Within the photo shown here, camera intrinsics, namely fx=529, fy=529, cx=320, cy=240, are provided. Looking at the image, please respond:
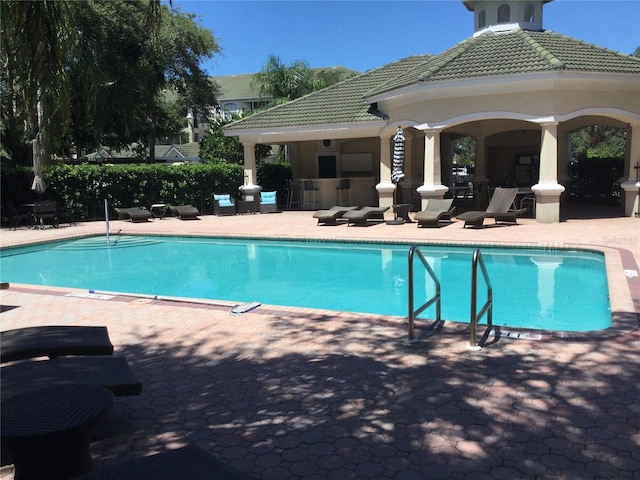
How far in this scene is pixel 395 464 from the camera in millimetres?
3428

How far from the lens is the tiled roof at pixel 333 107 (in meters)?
21.6

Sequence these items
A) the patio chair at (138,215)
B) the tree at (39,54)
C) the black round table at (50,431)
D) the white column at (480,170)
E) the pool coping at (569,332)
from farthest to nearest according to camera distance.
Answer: the white column at (480,170) → the patio chair at (138,215) → the pool coping at (569,332) → the tree at (39,54) → the black round table at (50,431)

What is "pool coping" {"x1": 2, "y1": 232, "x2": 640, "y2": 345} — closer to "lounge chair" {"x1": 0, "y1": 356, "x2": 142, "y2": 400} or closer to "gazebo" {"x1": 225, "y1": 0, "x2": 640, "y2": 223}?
"lounge chair" {"x1": 0, "y1": 356, "x2": 142, "y2": 400}

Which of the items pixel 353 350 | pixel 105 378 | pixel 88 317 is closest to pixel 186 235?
pixel 88 317

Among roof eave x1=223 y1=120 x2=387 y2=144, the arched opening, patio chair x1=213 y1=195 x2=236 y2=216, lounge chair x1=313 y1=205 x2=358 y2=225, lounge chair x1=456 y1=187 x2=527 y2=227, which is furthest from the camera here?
patio chair x1=213 y1=195 x2=236 y2=216

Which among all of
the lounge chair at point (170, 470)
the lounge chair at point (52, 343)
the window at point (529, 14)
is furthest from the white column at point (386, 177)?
the lounge chair at point (170, 470)

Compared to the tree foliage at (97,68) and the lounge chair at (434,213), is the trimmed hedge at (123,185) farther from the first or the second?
the lounge chair at (434,213)

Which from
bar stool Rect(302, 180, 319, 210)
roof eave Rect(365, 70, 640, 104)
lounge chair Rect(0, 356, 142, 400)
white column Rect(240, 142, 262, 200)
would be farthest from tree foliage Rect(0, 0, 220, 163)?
bar stool Rect(302, 180, 319, 210)

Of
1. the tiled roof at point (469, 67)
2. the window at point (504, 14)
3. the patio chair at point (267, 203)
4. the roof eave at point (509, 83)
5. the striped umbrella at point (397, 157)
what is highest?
the window at point (504, 14)

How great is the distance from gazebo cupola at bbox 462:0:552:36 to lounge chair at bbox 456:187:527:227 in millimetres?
7657

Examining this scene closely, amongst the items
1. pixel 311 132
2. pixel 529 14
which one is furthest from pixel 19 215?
pixel 529 14

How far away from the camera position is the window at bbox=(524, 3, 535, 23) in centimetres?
2025

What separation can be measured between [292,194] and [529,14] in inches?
510

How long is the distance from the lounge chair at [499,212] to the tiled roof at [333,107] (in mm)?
6075
